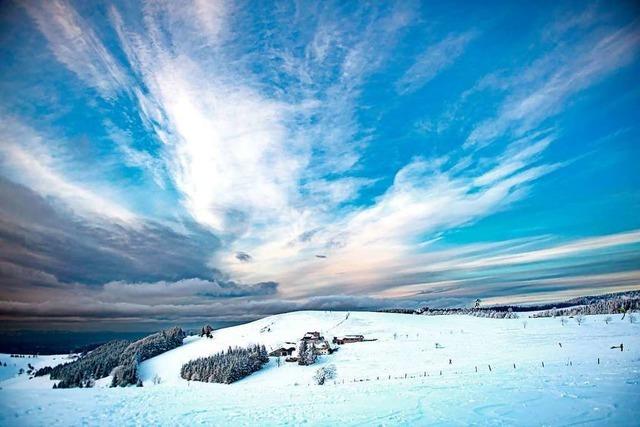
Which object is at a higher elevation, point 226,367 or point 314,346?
point 314,346

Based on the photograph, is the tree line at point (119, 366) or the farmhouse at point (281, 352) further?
the tree line at point (119, 366)

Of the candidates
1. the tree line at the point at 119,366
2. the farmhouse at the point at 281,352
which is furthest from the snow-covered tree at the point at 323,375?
the tree line at the point at 119,366

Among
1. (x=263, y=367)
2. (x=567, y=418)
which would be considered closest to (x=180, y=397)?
(x=567, y=418)

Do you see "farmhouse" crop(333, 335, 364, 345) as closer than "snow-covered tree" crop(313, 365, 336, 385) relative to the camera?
No

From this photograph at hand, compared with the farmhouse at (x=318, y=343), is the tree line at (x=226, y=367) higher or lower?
lower

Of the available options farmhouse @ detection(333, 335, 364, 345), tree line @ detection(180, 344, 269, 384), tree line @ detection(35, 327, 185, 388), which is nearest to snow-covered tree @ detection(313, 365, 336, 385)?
tree line @ detection(180, 344, 269, 384)

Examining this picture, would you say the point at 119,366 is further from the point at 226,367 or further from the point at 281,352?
the point at 281,352

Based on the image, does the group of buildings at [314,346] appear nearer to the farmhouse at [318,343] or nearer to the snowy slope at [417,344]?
the farmhouse at [318,343]

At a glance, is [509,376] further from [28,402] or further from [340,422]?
[28,402]

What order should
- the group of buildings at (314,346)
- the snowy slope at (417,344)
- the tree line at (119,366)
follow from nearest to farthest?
the snowy slope at (417,344) → the group of buildings at (314,346) → the tree line at (119,366)

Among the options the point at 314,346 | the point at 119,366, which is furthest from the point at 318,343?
the point at 119,366

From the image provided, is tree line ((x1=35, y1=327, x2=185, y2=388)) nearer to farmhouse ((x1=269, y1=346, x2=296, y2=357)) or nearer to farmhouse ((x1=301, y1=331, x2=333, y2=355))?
farmhouse ((x1=269, y1=346, x2=296, y2=357))

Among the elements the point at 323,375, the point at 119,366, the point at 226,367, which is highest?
the point at 323,375

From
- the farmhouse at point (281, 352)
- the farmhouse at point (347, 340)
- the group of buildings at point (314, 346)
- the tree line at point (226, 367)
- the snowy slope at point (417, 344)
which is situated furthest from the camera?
the farmhouse at point (347, 340)
